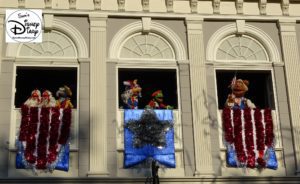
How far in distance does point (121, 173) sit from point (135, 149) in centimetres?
88

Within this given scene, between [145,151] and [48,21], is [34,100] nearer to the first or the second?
[48,21]

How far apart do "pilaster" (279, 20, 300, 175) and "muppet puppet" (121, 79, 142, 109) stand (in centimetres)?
512

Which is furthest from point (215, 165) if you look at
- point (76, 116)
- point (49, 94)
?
point (49, 94)

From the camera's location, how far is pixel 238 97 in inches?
721

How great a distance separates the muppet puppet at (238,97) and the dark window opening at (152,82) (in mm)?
1875

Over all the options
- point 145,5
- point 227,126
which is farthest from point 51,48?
point 227,126

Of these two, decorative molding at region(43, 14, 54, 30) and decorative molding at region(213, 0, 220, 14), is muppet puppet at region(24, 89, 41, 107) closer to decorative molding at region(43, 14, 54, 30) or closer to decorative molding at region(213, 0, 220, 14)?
decorative molding at region(43, 14, 54, 30)

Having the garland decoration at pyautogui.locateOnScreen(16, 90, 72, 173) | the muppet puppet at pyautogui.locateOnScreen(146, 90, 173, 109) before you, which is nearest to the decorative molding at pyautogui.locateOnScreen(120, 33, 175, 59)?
the muppet puppet at pyautogui.locateOnScreen(146, 90, 173, 109)

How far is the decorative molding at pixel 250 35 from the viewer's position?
18.3 metres

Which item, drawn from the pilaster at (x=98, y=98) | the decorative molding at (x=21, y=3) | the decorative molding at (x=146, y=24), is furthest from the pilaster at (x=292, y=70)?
the decorative molding at (x=21, y=3)

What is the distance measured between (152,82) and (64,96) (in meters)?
3.90

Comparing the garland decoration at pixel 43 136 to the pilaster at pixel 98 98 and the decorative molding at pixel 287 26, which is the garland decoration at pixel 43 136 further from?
the decorative molding at pixel 287 26

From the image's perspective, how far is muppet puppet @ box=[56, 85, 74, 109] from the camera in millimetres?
17359

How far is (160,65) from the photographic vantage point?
17.9 meters
